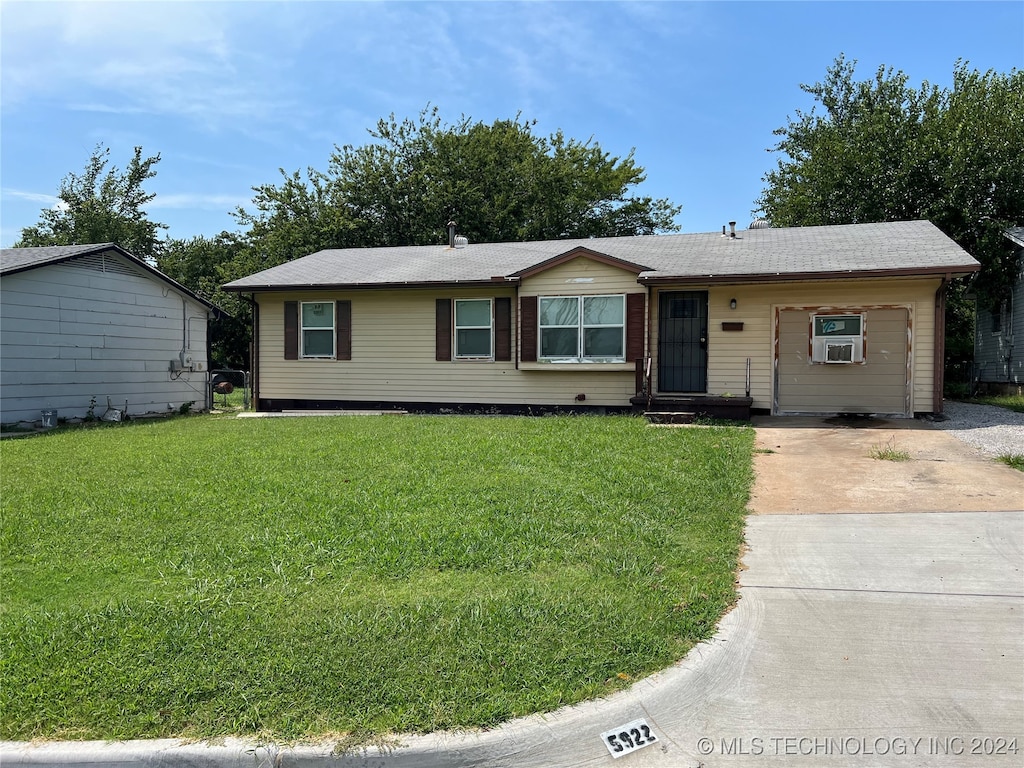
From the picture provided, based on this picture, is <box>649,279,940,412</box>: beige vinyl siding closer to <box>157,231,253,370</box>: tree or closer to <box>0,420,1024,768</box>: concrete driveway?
<box>0,420,1024,768</box>: concrete driveway

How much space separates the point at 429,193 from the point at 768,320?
1920 centimetres

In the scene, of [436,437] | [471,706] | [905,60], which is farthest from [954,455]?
[905,60]

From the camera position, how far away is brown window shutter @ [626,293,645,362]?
476 inches

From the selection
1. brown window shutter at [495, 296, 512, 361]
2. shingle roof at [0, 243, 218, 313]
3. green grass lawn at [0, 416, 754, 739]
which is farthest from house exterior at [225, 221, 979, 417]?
green grass lawn at [0, 416, 754, 739]

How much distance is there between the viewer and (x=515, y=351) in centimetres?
1309

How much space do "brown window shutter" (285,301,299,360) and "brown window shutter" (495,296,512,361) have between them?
14.7 feet

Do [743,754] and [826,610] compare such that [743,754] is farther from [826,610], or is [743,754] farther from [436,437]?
[436,437]

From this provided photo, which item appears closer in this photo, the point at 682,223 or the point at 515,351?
the point at 515,351

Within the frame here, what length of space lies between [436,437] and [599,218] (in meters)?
24.3

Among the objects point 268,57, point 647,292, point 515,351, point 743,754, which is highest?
point 268,57

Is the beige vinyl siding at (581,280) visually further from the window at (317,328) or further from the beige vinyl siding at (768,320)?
the window at (317,328)

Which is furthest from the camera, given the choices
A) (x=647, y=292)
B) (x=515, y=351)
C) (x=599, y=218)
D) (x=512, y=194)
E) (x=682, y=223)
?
(x=682, y=223)

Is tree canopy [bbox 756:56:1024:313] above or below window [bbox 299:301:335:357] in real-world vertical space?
above

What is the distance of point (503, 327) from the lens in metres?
13.2
